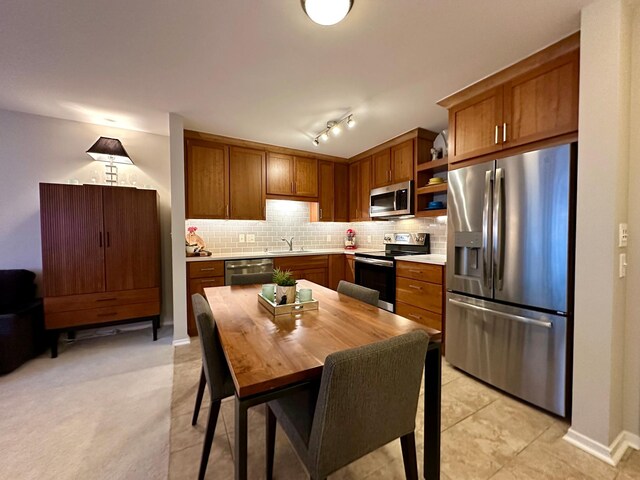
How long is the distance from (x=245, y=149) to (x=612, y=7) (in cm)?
339

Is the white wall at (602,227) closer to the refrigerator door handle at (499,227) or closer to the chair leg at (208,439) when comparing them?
the refrigerator door handle at (499,227)

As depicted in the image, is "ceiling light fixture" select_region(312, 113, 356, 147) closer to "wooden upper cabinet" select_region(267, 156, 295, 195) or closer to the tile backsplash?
"wooden upper cabinet" select_region(267, 156, 295, 195)

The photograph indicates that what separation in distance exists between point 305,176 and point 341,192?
703mm

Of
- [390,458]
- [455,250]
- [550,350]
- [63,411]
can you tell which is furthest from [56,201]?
[550,350]

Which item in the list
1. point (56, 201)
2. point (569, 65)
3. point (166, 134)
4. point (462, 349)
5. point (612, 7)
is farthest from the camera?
point (166, 134)

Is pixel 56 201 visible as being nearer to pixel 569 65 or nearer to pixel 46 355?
pixel 46 355

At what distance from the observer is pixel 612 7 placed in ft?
4.73

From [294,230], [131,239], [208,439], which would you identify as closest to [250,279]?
[208,439]

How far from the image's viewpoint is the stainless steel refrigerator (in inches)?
68.2

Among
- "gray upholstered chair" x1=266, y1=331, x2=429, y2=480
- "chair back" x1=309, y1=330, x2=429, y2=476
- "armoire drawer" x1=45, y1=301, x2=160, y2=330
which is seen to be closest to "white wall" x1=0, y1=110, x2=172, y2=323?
"armoire drawer" x1=45, y1=301, x2=160, y2=330

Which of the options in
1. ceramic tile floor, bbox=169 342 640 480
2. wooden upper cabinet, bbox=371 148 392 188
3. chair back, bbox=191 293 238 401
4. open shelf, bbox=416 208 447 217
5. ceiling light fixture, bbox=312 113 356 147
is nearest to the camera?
chair back, bbox=191 293 238 401

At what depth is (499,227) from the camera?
6.61 feet

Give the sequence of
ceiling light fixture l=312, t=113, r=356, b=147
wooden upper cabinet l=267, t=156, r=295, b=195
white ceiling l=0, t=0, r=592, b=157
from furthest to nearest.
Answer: wooden upper cabinet l=267, t=156, r=295, b=195 < ceiling light fixture l=312, t=113, r=356, b=147 < white ceiling l=0, t=0, r=592, b=157

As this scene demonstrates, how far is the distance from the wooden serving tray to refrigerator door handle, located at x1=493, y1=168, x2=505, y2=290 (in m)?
1.43
